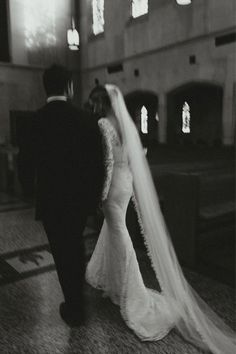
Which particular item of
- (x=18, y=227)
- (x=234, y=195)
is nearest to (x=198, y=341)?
(x=234, y=195)

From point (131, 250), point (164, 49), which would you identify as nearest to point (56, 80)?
point (131, 250)

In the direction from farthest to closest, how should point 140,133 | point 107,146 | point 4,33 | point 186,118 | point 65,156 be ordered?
point 186,118, point 4,33, point 140,133, point 107,146, point 65,156

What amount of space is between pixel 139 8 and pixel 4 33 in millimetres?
4273

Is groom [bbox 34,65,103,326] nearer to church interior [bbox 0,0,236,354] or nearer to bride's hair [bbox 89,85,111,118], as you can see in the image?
church interior [bbox 0,0,236,354]

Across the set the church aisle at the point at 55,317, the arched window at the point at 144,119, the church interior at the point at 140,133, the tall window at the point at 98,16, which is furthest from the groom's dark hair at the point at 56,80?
the arched window at the point at 144,119

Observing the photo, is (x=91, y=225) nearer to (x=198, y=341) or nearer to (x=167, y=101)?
(x=198, y=341)

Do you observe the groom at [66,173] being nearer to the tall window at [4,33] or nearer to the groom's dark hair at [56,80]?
the groom's dark hair at [56,80]

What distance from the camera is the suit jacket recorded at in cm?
212

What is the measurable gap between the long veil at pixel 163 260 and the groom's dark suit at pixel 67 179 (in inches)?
11.6

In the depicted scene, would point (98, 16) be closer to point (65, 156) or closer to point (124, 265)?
point (65, 156)

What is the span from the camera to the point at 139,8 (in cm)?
1005

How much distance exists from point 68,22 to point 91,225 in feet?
29.8

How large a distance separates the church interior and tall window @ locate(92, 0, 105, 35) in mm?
43

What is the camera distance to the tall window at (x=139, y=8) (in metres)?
9.88
